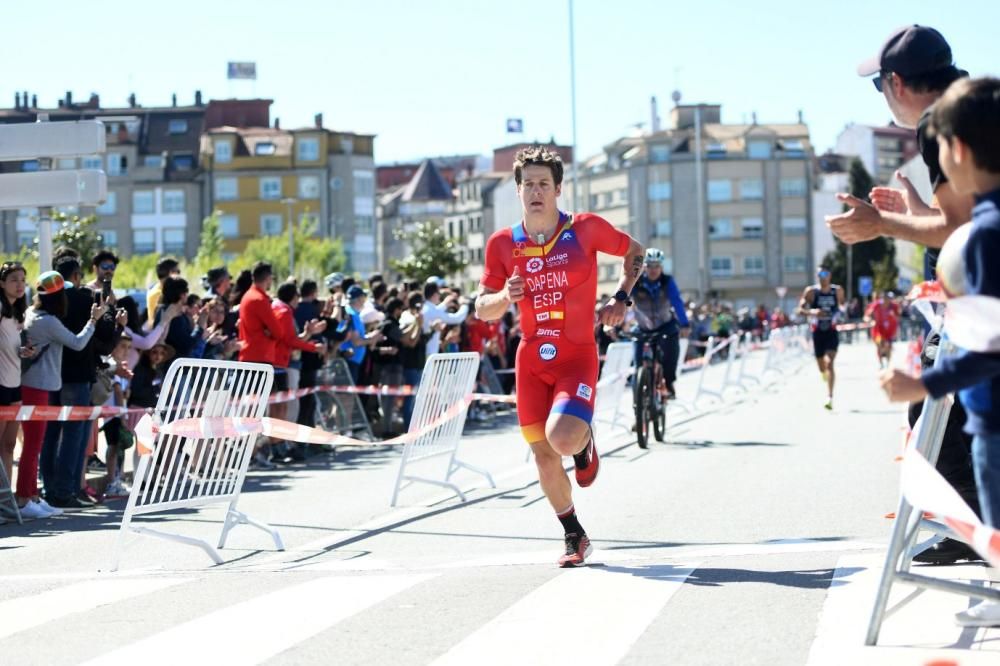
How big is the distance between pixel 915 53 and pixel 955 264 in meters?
2.03

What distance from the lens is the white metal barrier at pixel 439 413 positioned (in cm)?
1277

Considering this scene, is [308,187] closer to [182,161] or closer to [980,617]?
[182,161]

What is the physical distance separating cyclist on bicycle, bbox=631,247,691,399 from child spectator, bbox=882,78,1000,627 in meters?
14.0

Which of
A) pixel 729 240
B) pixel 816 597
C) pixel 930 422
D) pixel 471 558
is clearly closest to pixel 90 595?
pixel 471 558

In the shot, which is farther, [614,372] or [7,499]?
[614,372]

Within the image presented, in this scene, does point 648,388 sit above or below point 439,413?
below

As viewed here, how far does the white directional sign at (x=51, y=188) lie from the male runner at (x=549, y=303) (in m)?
8.94

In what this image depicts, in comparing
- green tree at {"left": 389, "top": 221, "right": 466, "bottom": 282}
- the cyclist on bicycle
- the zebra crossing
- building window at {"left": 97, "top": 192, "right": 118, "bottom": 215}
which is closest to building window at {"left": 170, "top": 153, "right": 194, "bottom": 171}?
building window at {"left": 97, "top": 192, "right": 118, "bottom": 215}

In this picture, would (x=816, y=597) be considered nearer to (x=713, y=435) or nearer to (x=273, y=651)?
(x=273, y=651)

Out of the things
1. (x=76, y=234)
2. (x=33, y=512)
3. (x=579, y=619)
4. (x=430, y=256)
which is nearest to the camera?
(x=579, y=619)

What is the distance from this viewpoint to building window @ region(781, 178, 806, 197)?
130 meters

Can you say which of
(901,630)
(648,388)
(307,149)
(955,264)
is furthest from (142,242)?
(955,264)

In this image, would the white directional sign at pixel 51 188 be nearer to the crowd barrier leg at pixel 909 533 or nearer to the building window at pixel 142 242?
the crowd barrier leg at pixel 909 533

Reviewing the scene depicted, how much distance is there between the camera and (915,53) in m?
6.58
